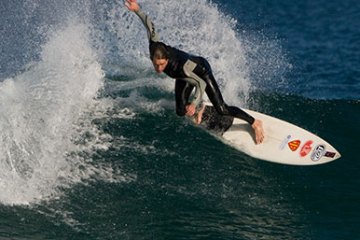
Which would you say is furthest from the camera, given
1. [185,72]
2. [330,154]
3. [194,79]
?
[330,154]

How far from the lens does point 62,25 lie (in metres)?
16.9

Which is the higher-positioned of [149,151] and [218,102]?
[218,102]

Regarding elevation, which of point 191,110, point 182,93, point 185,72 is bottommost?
point 191,110

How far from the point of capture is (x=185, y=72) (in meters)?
11.5

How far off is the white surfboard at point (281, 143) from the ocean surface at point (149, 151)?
153 millimetres

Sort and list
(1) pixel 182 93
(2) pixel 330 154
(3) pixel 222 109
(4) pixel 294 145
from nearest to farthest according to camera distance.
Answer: (1) pixel 182 93 < (3) pixel 222 109 < (2) pixel 330 154 < (4) pixel 294 145

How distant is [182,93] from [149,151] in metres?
1.24

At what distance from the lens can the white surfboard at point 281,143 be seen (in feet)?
40.8

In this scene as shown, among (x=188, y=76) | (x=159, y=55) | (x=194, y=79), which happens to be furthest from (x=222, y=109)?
(x=159, y=55)

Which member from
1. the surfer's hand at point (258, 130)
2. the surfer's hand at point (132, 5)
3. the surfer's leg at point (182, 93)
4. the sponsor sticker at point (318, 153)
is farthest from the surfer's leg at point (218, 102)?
the surfer's hand at point (132, 5)

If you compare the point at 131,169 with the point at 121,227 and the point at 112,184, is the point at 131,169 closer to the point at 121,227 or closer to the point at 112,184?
the point at 112,184

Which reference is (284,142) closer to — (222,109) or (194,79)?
(222,109)

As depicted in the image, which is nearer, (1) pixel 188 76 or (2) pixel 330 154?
(1) pixel 188 76

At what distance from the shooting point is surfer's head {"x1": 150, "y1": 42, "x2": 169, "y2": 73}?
1091 centimetres
